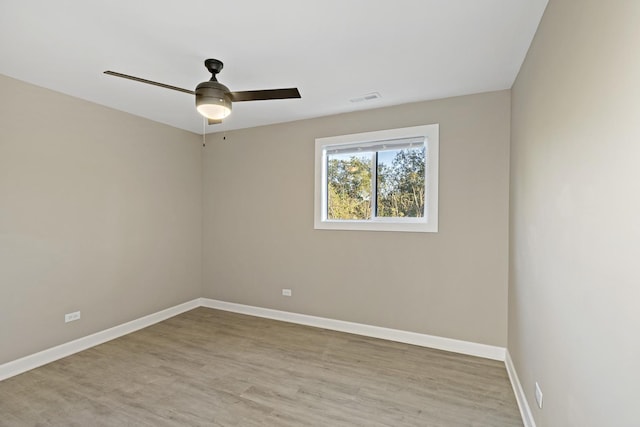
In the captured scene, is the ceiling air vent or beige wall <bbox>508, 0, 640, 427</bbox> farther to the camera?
the ceiling air vent

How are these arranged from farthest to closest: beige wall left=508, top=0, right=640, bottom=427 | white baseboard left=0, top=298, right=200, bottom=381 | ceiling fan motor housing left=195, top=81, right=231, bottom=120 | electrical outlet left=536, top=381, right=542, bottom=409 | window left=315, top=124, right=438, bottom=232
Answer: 1. window left=315, top=124, right=438, bottom=232
2. white baseboard left=0, top=298, right=200, bottom=381
3. ceiling fan motor housing left=195, top=81, right=231, bottom=120
4. electrical outlet left=536, top=381, right=542, bottom=409
5. beige wall left=508, top=0, right=640, bottom=427

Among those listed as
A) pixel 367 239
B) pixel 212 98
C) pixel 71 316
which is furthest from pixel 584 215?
pixel 71 316

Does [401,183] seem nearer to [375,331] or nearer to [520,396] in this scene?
[375,331]

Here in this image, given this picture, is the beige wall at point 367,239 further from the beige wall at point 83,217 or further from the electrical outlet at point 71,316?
the electrical outlet at point 71,316

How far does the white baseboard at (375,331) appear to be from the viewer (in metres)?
3.05

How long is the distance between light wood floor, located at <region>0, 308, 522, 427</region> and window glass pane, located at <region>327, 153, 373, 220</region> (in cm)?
147

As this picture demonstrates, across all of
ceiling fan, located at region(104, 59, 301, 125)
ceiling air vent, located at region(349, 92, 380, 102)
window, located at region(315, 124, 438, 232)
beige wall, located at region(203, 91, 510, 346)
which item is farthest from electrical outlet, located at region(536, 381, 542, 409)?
ceiling air vent, located at region(349, 92, 380, 102)

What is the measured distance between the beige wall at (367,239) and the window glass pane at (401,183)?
0.26 metres

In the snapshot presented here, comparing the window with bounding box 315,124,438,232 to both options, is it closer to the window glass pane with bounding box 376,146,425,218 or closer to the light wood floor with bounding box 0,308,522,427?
the window glass pane with bounding box 376,146,425,218

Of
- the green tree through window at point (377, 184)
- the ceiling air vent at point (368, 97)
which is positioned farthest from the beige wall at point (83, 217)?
the ceiling air vent at point (368, 97)

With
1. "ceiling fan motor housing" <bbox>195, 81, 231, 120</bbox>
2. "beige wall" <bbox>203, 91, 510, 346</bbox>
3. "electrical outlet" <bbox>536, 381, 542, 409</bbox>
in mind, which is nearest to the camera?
"electrical outlet" <bbox>536, 381, 542, 409</bbox>

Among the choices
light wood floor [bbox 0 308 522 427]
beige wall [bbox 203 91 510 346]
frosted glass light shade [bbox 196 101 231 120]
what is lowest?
light wood floor [bbox 0 308 522 427]

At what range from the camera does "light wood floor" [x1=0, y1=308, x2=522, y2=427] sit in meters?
2.17

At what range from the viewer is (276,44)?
7.20ft
